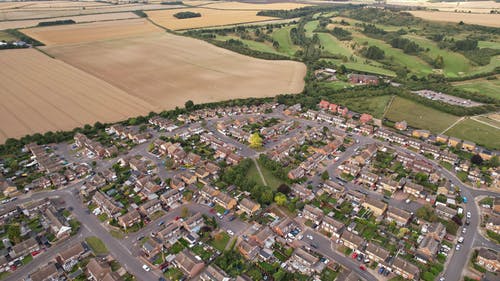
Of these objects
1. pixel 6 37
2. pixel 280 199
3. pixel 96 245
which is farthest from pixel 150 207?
pixel 6 37

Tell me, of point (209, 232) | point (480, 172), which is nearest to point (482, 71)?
point (480, 172)

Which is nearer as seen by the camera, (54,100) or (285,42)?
(54,100)

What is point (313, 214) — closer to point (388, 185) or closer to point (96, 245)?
point (388, 185)

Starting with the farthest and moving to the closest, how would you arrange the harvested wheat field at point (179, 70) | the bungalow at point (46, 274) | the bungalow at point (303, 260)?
the harvested wheat field at point (179, 70), the bungalow at point (303, 260), the bungalow at point (46, 274)

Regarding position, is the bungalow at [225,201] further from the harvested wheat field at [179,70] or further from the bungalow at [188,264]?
the harvested wheat field at [179,70]

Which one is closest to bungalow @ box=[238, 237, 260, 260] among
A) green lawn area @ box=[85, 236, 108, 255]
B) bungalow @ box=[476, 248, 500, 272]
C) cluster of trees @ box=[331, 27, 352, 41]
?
green lawn area @ box=[85, 236, 108, 255]

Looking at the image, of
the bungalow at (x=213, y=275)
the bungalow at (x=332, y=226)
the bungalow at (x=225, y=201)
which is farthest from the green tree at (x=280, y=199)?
the bungalow at (x=213, y=275)

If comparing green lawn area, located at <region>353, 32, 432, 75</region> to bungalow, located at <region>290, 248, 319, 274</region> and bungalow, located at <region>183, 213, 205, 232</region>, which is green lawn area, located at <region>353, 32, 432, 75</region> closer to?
bungalow, located at <region>290, 248, 319, 274</region>

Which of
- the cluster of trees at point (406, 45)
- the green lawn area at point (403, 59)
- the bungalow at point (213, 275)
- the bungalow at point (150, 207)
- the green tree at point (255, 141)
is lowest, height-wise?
the bungalow at point (213, 275)

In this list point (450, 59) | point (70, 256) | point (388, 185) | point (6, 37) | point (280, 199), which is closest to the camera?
point (70, 256)
